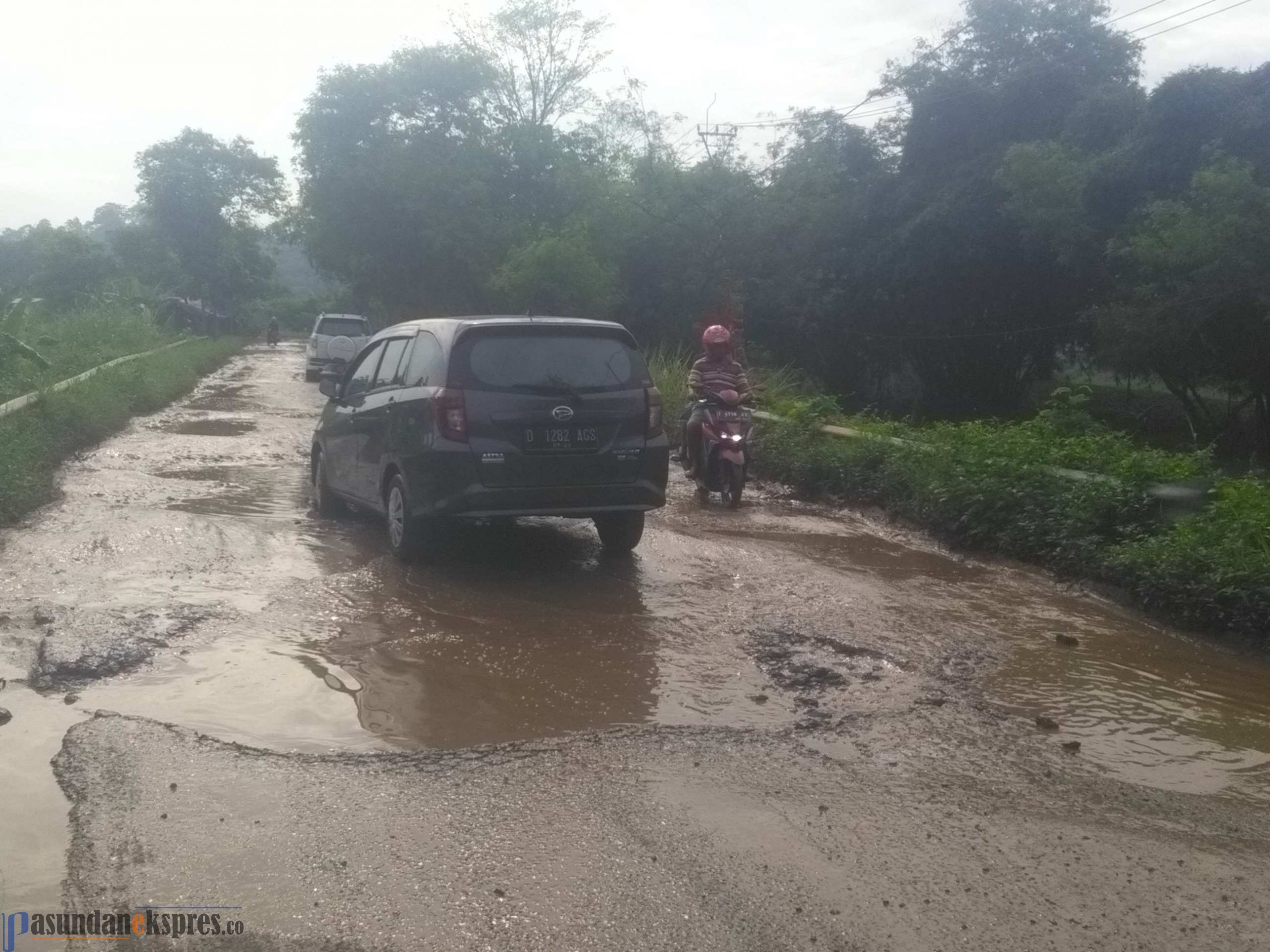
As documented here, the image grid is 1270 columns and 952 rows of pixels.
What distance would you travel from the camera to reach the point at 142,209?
2852 inches

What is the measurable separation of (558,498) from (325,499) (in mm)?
3084

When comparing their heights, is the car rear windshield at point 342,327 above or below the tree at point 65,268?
below

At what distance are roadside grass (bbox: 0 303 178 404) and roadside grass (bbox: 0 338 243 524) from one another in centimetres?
34

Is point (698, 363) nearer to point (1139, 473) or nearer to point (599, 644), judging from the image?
point (1139, 473)

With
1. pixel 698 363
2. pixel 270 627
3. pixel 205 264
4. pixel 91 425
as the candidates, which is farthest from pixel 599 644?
pixel 205 264

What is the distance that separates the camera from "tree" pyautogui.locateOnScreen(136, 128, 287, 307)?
71188 mm

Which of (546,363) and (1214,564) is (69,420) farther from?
(1214,564)

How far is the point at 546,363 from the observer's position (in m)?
8.16

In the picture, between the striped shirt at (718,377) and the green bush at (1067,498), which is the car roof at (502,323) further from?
the striped shirt at (718,377)

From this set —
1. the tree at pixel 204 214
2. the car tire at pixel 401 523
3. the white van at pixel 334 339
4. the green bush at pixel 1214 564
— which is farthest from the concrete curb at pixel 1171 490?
the tree at pixel 204 214

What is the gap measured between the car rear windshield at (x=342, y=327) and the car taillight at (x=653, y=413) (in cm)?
2369

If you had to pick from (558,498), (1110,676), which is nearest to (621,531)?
(558,498)

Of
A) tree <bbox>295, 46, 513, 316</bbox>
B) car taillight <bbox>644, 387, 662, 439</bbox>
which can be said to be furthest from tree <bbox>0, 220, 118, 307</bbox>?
car taillight <bbox>644, 387, 662, 439</bbox>

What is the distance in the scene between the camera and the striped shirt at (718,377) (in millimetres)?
12156
